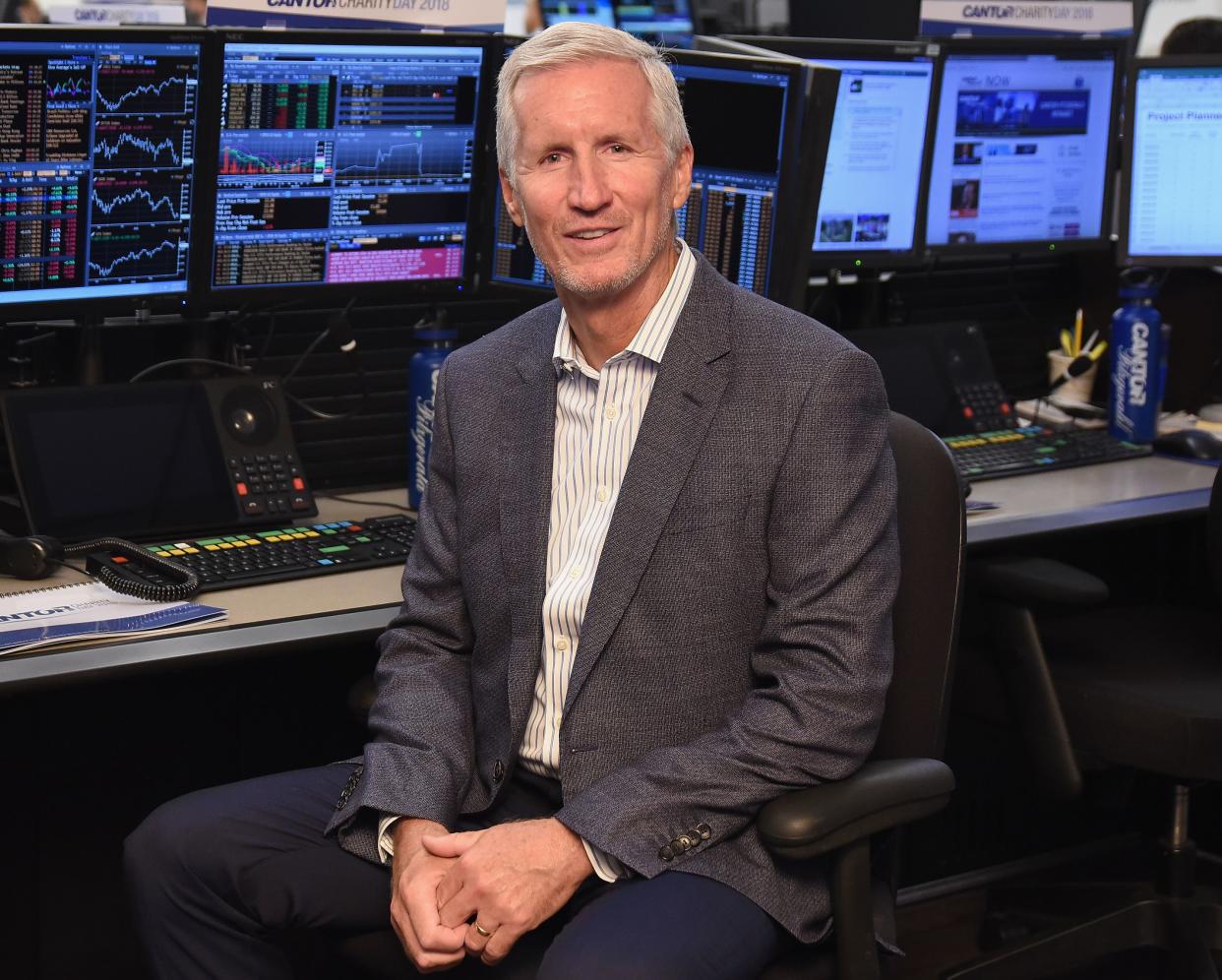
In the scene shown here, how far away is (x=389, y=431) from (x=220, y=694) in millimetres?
493

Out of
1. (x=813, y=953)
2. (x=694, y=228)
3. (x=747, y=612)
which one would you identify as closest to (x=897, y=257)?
(x=694, y=228)

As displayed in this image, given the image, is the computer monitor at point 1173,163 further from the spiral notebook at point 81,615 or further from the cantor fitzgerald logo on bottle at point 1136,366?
the spiral notebook at point 81,615

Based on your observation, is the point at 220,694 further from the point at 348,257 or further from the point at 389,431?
the point at 348,257

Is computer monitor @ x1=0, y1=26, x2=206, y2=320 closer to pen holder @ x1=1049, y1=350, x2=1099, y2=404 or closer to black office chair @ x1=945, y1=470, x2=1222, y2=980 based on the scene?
black office chair @ x1=945, y1=470, x2=1222, y2=980

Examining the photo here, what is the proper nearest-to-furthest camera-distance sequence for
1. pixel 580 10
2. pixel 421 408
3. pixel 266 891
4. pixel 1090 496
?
pixel 266 891, pixel 421 408, pixel 1090 496, pixel 580 10

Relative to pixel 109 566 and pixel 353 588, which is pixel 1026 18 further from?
pixel 109 566

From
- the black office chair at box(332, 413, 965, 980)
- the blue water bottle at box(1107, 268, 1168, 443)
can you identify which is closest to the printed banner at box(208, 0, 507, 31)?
the black office chair at box(332, 413, 965, 980)

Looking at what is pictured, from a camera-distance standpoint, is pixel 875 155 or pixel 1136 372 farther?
pixel 1136 372

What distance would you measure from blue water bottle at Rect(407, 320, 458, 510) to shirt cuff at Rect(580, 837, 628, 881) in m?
0.88

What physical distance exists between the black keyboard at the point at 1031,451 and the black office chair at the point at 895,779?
2.78 feet

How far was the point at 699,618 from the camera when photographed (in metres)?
1.64

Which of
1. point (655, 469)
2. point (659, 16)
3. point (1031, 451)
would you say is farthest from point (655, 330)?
point (659, 16)

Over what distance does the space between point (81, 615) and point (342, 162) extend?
31.0 inches

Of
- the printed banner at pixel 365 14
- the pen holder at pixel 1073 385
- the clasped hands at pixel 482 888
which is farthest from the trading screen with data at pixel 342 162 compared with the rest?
the pen holder at pixel 1073 385
